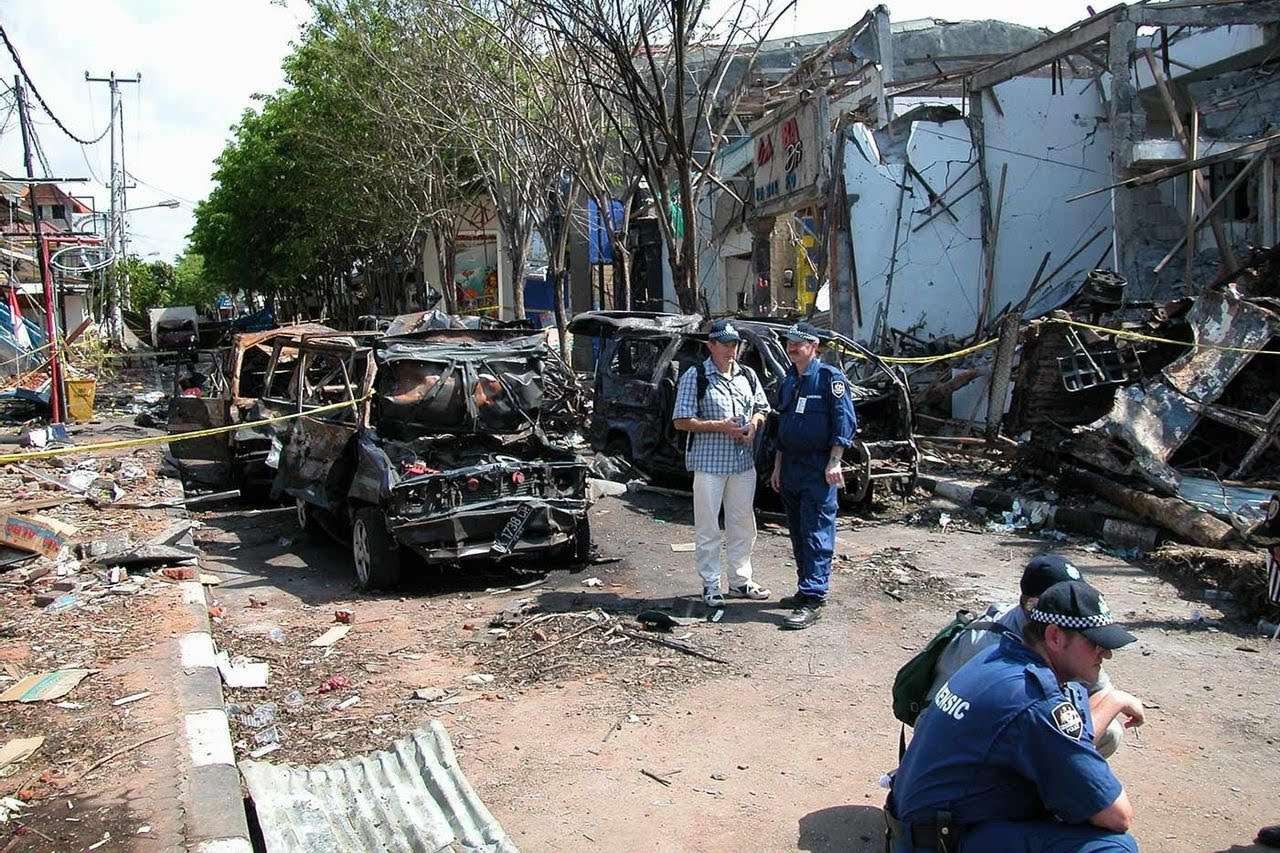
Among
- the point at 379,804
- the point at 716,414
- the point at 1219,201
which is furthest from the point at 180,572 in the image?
the point at 1219,201

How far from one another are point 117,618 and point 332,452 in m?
2.16

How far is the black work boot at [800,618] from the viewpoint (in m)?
6.66

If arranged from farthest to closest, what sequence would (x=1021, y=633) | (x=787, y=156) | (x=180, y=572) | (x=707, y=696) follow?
(x=787, y=156), (x=180, y=572), (x=707, y=696), (x=1021, y=633)

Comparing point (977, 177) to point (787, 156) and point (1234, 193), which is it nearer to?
point (787, 156)

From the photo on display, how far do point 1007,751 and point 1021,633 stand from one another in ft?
1.58

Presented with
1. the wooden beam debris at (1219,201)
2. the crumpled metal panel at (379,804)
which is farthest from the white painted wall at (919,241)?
the crumpled metal panel at (379,804)

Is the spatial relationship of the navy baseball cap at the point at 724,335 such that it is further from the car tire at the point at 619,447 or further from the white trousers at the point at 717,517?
the car tire at the point at 619,447

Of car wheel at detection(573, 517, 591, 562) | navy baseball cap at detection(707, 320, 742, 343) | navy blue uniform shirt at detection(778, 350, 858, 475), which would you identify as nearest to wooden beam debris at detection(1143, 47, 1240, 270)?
navy blue uniform shirt at detection(778, 350, 858, 475)

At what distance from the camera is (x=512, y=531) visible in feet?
25.3

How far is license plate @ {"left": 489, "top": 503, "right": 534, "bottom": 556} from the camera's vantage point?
766 cm

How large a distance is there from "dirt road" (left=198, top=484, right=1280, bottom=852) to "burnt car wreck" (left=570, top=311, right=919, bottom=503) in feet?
4.62

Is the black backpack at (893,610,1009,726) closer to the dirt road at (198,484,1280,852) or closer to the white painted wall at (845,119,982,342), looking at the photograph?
the dirt road at (198,484,1280,852)

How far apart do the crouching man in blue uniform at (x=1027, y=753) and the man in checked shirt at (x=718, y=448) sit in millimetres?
4072

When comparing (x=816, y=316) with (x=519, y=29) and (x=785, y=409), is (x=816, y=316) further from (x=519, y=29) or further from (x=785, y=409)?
(x=785, y=409)
